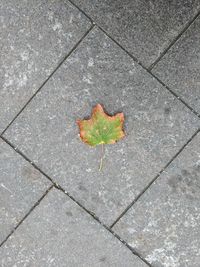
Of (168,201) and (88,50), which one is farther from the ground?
(88,50)

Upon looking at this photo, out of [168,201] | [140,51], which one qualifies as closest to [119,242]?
[168,201]

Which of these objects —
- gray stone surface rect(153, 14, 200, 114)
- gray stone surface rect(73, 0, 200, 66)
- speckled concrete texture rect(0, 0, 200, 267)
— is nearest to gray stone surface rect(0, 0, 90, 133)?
speckled concrete texture rect(0, 0, 200, 267)

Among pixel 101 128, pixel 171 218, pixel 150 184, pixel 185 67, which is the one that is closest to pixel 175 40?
pixel 185 67

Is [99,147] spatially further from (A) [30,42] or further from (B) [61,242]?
(A) [30,42]

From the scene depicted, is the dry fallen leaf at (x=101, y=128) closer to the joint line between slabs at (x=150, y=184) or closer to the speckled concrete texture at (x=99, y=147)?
the speckled concrete texture at (x=99, y=147)

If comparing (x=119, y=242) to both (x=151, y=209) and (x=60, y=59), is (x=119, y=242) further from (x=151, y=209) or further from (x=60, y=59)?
(x=60, y=59)

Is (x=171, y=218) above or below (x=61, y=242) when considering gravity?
above

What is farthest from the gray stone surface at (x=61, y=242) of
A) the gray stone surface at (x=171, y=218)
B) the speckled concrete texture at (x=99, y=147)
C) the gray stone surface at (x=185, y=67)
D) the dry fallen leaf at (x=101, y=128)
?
the gray stone surface at (x=185, y=67)
